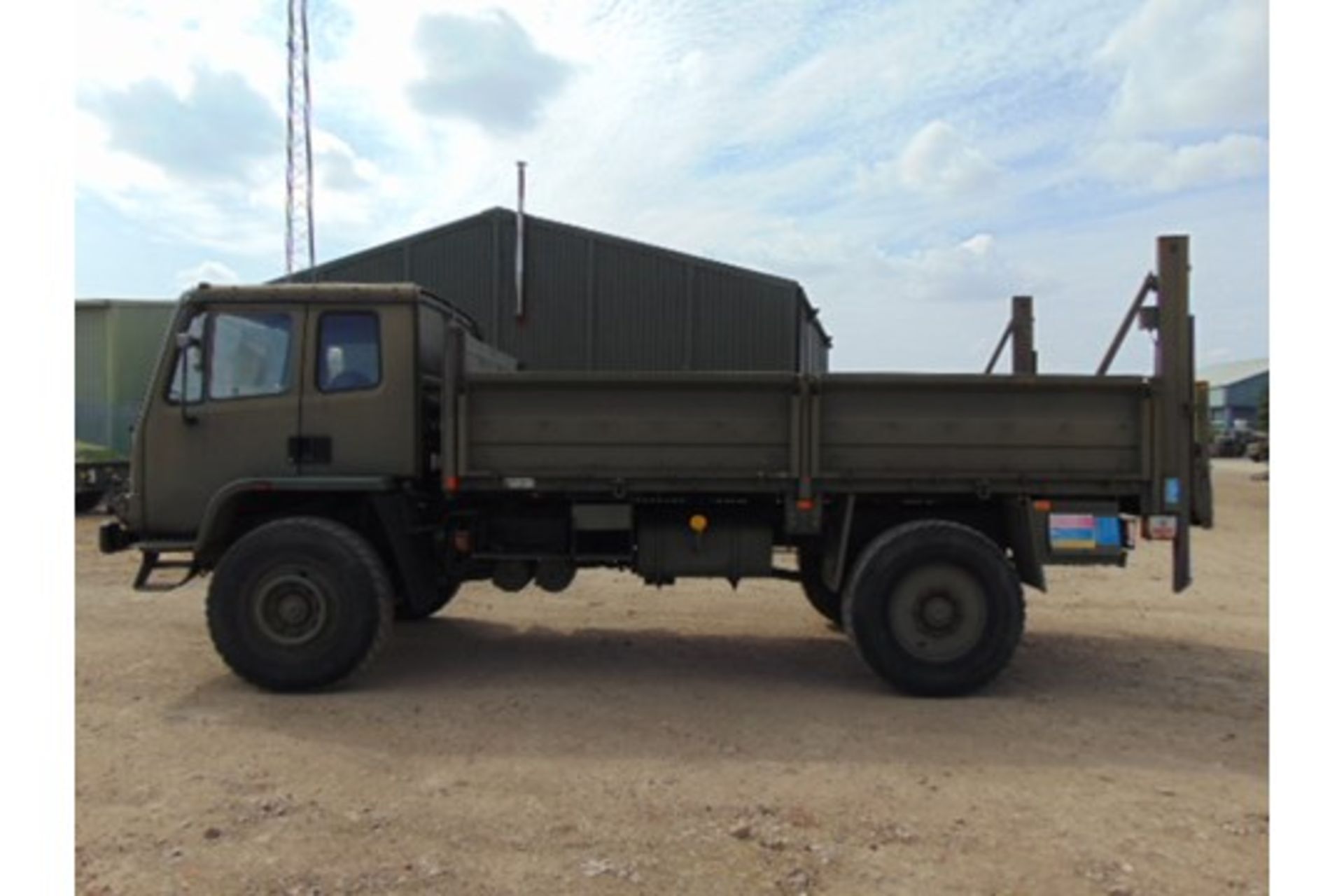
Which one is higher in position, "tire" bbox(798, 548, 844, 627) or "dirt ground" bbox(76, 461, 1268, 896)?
"tire" bbox(798, 548, 844, 627)

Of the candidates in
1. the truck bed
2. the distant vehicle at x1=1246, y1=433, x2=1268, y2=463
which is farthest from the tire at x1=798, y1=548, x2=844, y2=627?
the distant vehicle at x1=1246, y1=433, x2=1268, y2=463

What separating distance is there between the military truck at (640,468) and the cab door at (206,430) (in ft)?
0.05

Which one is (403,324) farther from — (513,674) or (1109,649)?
(1109,649)

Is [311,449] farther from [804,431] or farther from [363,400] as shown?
[804,431]

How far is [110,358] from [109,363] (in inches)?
3.8

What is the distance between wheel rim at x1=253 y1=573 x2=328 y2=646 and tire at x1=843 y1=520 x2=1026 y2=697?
3.46m

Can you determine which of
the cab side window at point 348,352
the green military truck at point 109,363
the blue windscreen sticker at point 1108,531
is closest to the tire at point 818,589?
the blue windscreen sticker at point 1108,531

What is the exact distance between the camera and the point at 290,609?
6102 mm

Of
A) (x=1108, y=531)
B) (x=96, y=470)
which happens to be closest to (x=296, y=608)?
(x=1108, y=531)

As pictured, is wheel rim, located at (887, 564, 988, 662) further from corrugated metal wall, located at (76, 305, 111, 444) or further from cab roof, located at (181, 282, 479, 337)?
corrugated metal wall, located at (76, 305, 111, 444)

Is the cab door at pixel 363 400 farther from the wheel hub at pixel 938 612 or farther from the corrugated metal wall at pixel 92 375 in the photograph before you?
the corrugated metal wall at pixel 92 375

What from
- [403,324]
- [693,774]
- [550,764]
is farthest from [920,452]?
[403,324]

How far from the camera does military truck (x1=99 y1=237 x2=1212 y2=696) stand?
608cm

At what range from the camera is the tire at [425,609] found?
303 inches
